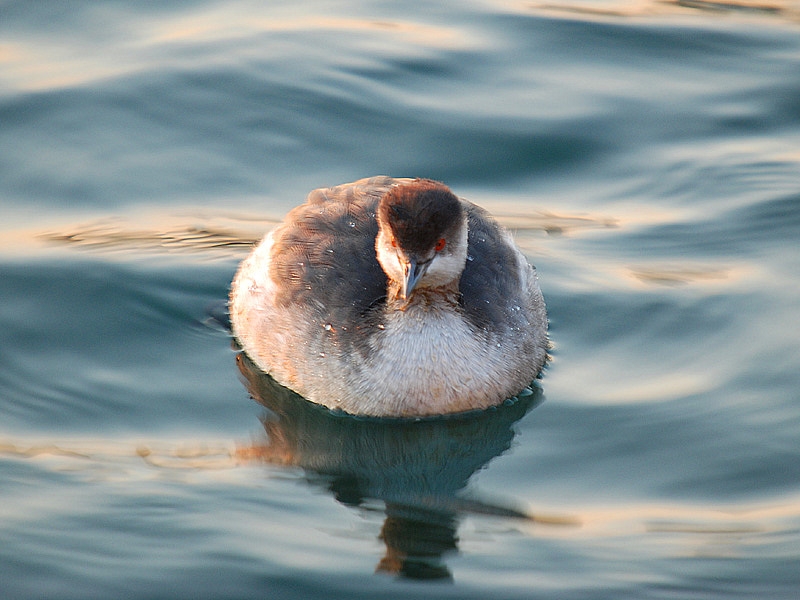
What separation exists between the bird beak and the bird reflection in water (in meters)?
1.03

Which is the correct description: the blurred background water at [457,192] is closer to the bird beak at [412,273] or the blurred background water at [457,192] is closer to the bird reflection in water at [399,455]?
the bird reflection in water at [399,455]

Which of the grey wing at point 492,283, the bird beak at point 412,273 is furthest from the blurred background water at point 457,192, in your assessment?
the bird beak at point 412,273

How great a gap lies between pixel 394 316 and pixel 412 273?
21.4 inches

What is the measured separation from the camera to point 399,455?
777 centimetres

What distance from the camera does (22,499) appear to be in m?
7.02

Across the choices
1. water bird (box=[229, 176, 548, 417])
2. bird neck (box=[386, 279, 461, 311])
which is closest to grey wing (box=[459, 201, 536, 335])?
water bird (box=[229, 176, 548, 417])

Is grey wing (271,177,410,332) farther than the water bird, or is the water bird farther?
grey wing (271,177,410,332)

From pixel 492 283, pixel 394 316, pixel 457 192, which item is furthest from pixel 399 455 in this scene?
pixel 457 192

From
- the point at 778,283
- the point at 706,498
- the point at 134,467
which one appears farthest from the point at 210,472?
the point at 778,283

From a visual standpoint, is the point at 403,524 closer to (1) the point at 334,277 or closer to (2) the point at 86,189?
(1) the point at 334,277

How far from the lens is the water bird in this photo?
7.71 metres

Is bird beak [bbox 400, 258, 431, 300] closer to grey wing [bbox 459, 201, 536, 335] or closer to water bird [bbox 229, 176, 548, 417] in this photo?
water bird [bbox 229, 176, 548, 417]

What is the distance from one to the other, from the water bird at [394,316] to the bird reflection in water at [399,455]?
104 mm

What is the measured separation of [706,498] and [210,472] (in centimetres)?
293
